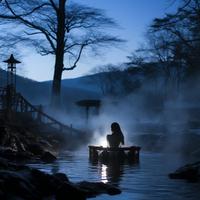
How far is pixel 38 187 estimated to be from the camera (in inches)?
500

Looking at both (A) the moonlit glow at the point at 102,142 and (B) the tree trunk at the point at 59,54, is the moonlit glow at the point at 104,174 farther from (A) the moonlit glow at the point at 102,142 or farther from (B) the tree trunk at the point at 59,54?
(B) the tree trunk at the point at 59,54

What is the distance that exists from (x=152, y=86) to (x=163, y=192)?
236ft

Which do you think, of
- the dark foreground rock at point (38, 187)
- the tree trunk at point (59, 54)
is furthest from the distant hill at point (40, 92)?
the dark foreground rock at point (38, 187)

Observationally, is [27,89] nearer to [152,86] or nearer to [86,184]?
[152,86]

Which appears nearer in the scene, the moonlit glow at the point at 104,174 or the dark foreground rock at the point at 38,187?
the dark foreground rock at the point at 38,187

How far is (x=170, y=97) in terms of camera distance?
7119cm

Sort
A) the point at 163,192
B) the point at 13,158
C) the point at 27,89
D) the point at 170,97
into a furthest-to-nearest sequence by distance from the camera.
Answer: the point at 27,89, the point at 170,97, the point at 13,158, the point at 163,192

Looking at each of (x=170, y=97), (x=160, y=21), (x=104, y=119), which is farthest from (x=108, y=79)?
(x=160, y=21)

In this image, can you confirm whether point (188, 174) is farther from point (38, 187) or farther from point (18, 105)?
point (18, 105)

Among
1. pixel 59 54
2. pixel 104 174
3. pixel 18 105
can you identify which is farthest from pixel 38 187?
pixel 59 54

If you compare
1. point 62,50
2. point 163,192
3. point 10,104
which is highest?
point 62,50

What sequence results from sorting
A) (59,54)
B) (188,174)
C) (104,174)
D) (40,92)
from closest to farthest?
(188,174) < (104,174) < (59,54) < (40,92)

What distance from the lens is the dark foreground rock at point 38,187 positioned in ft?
38.3

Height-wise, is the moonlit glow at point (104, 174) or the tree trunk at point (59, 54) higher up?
the tree trunk at point (59, 54)
